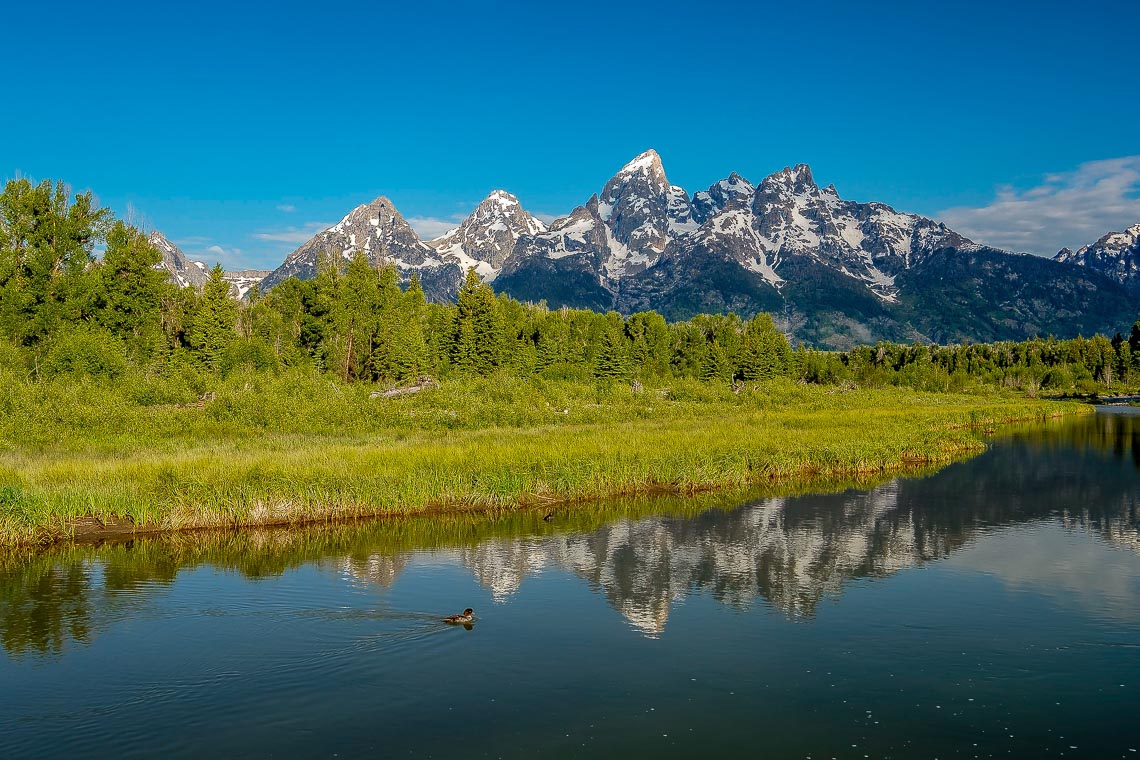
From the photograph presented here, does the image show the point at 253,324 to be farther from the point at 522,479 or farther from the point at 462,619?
the point at 462,619

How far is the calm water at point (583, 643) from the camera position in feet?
45.2

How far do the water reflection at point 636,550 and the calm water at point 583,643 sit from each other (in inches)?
5.4

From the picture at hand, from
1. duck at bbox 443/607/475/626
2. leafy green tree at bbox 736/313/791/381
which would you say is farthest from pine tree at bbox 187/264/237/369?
leafy green tree at bbox 736/313/791/381

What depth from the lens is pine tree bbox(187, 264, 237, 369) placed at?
255 ft

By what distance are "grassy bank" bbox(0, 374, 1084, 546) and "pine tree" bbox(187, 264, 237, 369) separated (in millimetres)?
16758

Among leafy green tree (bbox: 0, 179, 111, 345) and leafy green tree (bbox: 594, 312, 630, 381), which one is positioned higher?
leafy green tree (bbox: 0, 179, 111, 345)

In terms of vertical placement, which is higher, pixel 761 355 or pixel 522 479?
pixel 761 355

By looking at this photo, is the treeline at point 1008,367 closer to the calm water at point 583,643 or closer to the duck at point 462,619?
the calm water at point 583,643

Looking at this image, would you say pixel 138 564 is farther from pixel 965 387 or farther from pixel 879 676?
pixel 965 387

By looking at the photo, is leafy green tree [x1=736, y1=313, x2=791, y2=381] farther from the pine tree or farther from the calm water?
the calm water

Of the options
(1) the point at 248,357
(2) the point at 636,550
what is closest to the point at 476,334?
(1) the point at 248,357

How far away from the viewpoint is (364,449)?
37.5 m

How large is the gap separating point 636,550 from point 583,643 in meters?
8.41

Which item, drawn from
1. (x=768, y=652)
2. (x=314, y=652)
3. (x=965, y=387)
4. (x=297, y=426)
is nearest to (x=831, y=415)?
(x=297, y=426)
